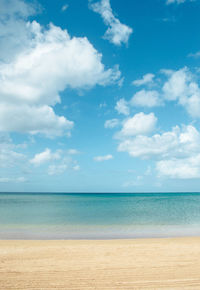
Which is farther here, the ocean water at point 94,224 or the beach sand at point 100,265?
the ocean water at point 94,224

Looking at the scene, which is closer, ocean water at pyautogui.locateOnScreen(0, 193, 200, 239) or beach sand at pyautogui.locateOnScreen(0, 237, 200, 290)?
beach sand at pyautogui.locateOnScreen(0, 237, 200, 290)

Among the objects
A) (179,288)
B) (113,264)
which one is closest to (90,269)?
(113,264)

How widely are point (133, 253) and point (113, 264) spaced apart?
1.93 metres

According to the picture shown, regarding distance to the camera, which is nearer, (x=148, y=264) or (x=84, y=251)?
(x=148, y=264)

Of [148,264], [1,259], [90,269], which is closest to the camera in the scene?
[90,269]

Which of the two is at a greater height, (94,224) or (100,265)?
(100,265)

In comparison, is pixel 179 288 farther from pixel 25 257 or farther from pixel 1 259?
pixel 1 259

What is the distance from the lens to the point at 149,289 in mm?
6457

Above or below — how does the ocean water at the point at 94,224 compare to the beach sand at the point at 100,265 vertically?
below

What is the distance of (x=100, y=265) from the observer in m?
8.66

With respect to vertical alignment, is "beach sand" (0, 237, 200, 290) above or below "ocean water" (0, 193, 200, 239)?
above

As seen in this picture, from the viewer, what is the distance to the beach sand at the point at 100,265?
6941 mm

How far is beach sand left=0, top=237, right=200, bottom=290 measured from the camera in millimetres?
6941

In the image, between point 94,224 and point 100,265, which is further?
point 94,224
